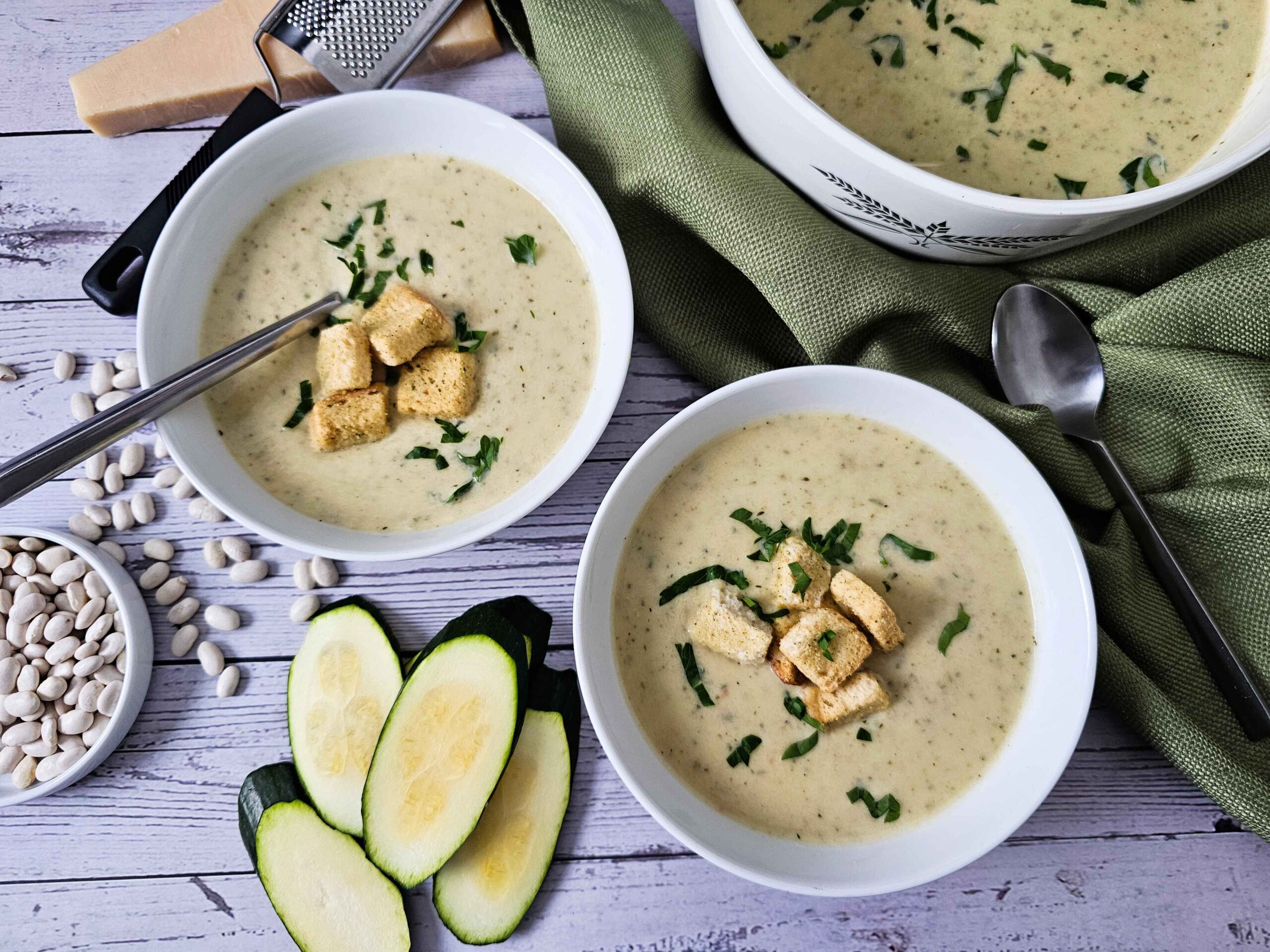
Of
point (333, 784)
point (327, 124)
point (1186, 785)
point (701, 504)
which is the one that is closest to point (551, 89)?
point (327, 124)

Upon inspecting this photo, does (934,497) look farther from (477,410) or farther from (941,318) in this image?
(477,410)

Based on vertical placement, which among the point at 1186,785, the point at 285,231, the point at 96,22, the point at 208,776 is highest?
the point at 96,22

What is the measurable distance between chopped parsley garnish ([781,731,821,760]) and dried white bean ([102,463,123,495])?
1575mm

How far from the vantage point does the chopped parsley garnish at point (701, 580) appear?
1831 millimetres

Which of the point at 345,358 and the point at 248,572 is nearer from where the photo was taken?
the point at 345,358

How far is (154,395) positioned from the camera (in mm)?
1821

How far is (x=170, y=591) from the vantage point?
2.11 m

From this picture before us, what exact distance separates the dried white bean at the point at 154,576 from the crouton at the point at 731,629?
1204mm

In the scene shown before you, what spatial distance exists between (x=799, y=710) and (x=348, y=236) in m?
1.33

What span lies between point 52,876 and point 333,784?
675 mm

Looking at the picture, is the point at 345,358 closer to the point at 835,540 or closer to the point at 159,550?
the point at 159,550

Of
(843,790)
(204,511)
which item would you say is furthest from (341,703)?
(843,790)

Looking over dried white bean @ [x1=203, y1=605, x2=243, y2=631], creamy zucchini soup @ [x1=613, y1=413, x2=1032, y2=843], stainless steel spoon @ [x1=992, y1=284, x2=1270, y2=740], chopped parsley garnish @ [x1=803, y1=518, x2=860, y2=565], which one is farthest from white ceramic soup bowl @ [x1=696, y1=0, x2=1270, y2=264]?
dried white bean @ [x1=203, y1=605, x2=243, y2=631]

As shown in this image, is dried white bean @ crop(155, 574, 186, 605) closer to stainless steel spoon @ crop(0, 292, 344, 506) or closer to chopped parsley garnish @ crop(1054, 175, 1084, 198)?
stainless steel spoon @ crop(0, 292, 344, 506)
